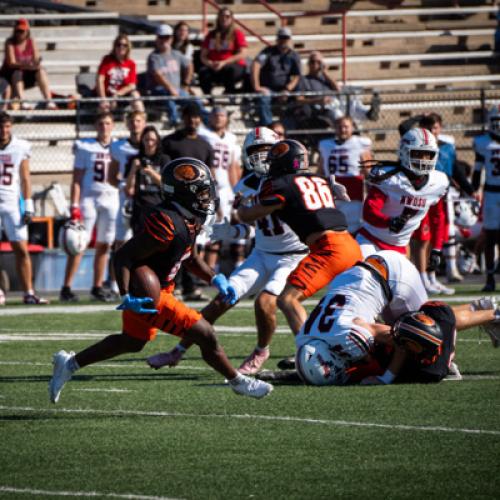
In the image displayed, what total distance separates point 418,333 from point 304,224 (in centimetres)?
141

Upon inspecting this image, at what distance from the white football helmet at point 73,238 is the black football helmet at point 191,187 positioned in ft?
24.9

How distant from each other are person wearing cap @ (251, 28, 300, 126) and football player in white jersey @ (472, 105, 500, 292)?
3.71 meters

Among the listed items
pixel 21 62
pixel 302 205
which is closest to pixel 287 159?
pixel 302 205

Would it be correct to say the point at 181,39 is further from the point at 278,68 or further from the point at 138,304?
the point at 138,304

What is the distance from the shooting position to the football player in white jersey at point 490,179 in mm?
15250

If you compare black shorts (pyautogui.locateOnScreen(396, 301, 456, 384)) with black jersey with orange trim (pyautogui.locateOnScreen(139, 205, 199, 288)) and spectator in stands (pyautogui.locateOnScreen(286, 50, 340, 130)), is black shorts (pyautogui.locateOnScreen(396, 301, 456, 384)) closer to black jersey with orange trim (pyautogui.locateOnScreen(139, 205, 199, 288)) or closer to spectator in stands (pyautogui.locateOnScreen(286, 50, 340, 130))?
black jersey with orange trim (pyautogui.locateOnScreen(139, 205, 199, 288))

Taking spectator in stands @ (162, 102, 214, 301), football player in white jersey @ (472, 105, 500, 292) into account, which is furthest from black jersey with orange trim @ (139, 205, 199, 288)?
football player in white jersey @ (472, 105, 500, 292)

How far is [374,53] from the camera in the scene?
23469mm

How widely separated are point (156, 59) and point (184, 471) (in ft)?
42.8

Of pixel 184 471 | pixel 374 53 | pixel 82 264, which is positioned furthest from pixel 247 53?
pixel 184 471

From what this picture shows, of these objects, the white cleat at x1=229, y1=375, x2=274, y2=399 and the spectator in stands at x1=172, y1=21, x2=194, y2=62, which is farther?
the spectator in stands at x1=172, y1=21, x2=194, y2=62

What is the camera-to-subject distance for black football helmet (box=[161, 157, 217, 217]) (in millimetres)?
7289

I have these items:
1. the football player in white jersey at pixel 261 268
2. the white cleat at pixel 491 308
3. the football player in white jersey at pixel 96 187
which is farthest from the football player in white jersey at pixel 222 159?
the white cleat at pixel 491 308

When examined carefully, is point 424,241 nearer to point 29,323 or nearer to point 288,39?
point 29,323
